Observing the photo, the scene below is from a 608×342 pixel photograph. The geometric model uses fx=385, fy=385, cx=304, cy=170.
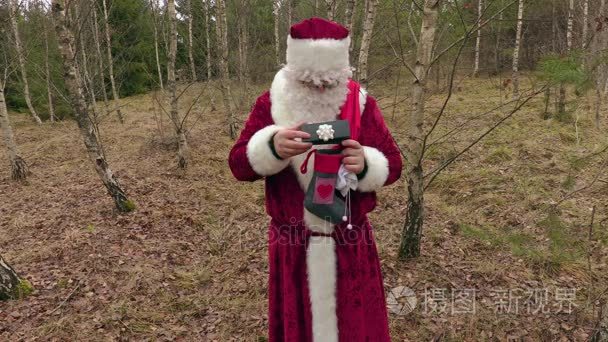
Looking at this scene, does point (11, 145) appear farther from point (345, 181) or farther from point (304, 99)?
point (345, 181)

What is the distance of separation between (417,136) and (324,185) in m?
2.29

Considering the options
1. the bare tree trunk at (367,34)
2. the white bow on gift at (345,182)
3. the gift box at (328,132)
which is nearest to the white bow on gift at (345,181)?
the white bow on gift at (345,182)

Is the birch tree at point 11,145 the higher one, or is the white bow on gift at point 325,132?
the white bow on gift at point 325,132

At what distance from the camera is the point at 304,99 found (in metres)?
1.64

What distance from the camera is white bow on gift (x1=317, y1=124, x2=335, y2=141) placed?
1461 millimetres

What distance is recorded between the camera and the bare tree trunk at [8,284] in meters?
3.63

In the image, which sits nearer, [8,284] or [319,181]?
[319,181]

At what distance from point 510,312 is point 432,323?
74cm

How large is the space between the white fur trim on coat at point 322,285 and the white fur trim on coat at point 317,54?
761mm

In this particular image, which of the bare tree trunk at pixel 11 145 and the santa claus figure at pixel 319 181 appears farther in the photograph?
the bare tree trunk at pixel 11 145

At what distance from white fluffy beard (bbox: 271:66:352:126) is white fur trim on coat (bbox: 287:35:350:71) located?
0.11 ft

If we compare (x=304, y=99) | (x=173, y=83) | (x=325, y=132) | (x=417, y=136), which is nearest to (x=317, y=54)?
(x=304, y=99)

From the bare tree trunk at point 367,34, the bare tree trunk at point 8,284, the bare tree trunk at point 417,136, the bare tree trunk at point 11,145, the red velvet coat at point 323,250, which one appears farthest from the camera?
the bare tree trunk at point 11,145

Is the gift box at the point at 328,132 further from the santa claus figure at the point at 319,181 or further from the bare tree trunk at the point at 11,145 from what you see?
the bare tree trunk at the point at 11,145
